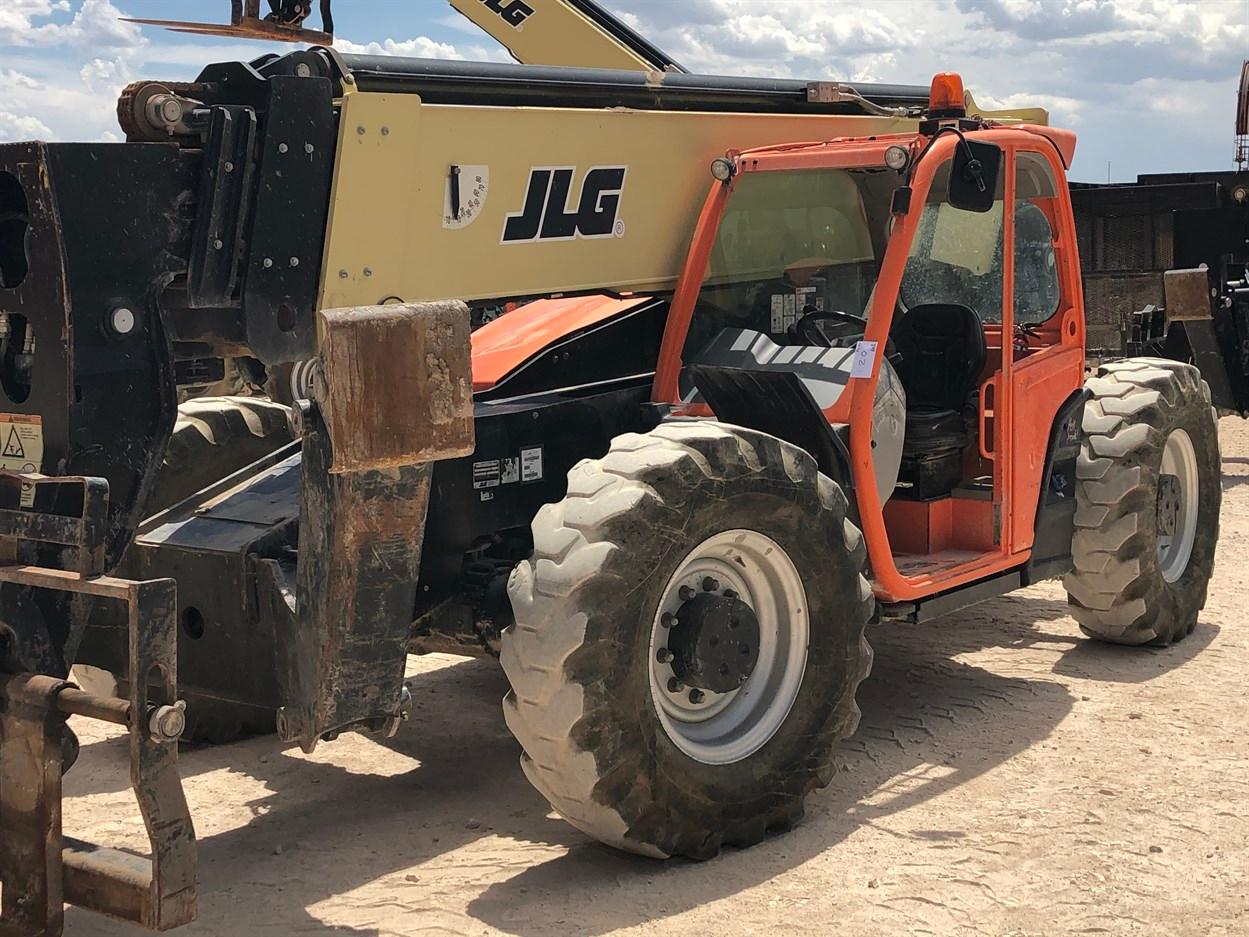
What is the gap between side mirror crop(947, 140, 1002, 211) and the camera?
236 inches

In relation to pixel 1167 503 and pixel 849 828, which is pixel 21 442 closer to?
pixel 849 828

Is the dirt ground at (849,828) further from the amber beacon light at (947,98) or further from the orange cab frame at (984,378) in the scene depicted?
the amber beacon light at (947,98)

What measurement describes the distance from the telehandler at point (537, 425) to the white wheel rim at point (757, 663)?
0.02m

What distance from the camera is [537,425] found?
5.73 meters

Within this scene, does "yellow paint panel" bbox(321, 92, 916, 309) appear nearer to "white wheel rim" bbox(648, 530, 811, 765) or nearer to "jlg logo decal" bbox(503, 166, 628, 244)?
"jlg logo decal" bbox(503, 166, 628, 244)

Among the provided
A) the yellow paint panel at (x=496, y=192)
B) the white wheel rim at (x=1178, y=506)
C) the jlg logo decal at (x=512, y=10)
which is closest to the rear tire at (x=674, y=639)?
the yellow paint panel at (x=496, y=192)

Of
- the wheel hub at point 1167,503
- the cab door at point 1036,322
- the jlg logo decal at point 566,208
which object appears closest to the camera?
the jlg logo decal at point 566,208

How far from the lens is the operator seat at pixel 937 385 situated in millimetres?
6613

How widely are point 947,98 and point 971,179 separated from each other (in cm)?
70

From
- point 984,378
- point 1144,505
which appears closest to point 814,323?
point 984,378

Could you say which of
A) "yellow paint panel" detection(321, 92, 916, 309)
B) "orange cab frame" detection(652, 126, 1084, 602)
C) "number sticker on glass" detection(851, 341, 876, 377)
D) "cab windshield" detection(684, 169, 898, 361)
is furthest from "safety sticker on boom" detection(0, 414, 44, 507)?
"number sticker on glass" detection(851, 341, 876, 377)

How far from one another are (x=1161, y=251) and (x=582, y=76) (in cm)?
1311

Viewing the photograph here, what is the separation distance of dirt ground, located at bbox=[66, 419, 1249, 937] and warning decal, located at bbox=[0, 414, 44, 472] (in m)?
1.39

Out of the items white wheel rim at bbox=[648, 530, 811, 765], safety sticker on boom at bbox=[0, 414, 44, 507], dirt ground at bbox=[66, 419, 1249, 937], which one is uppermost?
safety sticker on boom at bbox=[0, 414, 44, 507]
